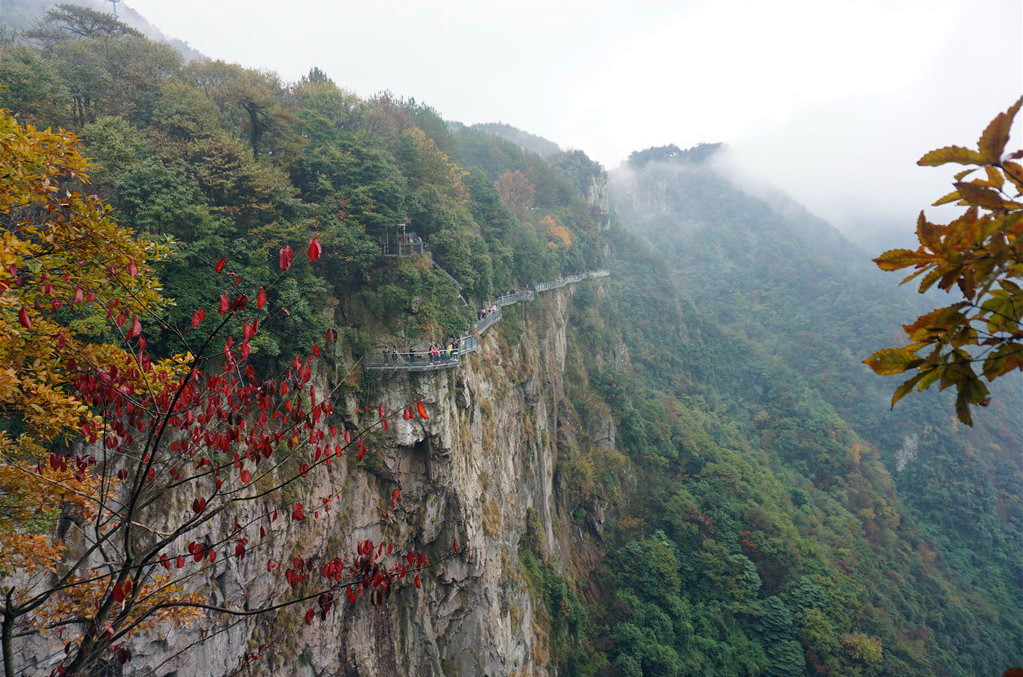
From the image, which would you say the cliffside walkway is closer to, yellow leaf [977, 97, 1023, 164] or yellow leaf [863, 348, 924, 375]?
yellow leaf [863, 348, 924, 375]

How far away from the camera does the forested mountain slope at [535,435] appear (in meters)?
13.8

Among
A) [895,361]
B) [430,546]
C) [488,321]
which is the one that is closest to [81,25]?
[488,321]

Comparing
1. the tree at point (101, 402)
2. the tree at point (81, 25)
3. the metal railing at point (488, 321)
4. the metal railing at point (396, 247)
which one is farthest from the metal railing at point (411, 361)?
the tree at point (81, 25)

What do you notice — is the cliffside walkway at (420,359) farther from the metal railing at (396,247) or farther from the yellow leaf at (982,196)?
the yellow leaf at (982,196)

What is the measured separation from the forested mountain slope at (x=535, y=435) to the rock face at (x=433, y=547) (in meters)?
0.10

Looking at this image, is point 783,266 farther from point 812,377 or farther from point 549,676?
point 549,676

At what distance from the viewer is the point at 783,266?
8131 centimetres

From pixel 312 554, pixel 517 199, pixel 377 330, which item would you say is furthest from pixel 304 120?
pixel 517 199

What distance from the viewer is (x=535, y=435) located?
25.8 m

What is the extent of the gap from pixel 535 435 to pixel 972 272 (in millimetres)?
24654

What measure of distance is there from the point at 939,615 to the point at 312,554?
4292 centimetres

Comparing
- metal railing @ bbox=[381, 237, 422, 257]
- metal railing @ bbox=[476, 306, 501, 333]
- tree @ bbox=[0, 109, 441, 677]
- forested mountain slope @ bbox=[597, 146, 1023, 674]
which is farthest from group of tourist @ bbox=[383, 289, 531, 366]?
forested mountain slope @ bbox=[597, 146, 1023, 674]

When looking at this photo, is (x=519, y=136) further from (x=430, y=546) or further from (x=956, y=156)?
(x=956, y=156)

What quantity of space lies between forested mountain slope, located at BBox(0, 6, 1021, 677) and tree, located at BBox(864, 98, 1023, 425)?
5.03 m
